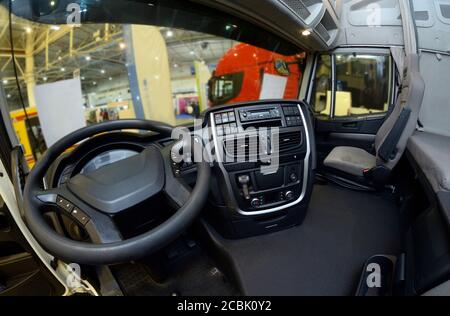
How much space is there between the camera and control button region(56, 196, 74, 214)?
57 cm

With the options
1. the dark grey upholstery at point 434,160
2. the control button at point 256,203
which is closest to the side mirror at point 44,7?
the control button at point 256,203

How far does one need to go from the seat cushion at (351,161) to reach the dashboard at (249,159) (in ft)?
2.41

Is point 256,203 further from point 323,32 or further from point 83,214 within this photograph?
point 323,32

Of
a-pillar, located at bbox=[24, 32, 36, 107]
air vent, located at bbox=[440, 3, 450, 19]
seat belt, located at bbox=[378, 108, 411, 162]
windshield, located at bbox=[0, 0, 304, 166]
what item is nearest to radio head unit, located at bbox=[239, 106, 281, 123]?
windshield, located at bbox=[0, 0, 304, 166]

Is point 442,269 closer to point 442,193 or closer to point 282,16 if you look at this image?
point 442,193

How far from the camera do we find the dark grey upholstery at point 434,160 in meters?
0.78

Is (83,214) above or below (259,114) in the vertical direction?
below

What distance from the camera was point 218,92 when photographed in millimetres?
3670

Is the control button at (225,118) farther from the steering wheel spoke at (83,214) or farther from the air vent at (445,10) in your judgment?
the air vent at (445,10)

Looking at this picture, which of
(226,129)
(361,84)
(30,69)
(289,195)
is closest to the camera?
(226,129)

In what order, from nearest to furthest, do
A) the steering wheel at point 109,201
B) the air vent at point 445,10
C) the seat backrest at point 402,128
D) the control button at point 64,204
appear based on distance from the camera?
the steering wheel at point 109,201, the control button at point 64,204, the seat backrest at point 402,128, the air vent at point 445,10

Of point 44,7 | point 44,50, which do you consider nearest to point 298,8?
point 44,7

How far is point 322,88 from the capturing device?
220cm

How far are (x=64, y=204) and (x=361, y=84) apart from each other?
264 centimetres
